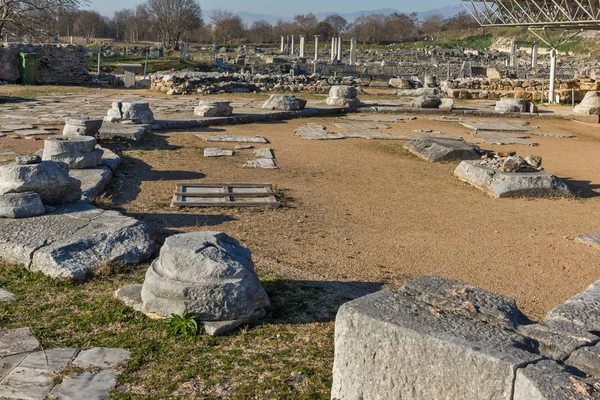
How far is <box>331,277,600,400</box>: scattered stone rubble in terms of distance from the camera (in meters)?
3.02

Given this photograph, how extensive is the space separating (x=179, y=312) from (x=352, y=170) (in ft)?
23.2

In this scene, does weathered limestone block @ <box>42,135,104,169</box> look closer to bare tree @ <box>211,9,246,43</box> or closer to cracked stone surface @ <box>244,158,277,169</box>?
cracked stone surface @ <box>244,158,277,169</box>

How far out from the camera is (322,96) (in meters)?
24.4

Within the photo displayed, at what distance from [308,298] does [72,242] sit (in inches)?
87.0

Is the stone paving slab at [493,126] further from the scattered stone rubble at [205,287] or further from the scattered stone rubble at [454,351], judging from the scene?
the scattered stone rubble at [454,351]

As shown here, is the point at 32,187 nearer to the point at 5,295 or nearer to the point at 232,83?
the point at 5,295

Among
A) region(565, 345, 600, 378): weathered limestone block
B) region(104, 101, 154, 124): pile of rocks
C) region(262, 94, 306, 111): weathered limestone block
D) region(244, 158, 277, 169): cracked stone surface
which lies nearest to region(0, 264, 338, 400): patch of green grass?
region(565, 345, 600, 378): weathered limestone block

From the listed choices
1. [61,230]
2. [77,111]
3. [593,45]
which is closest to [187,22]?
[593,45]

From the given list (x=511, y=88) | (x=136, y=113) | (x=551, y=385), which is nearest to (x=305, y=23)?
(x=511, y=88)

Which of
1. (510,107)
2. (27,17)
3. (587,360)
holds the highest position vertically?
(27,17)

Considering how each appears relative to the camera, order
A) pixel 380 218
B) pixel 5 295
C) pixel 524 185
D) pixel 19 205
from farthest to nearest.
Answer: pixel 524 185
pixel 380 218
pixel 19 205
pixel 5 295

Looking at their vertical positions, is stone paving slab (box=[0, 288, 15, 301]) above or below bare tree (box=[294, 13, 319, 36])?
below

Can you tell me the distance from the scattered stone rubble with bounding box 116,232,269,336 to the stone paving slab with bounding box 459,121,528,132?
1321cm

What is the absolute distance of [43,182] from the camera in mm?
7047
